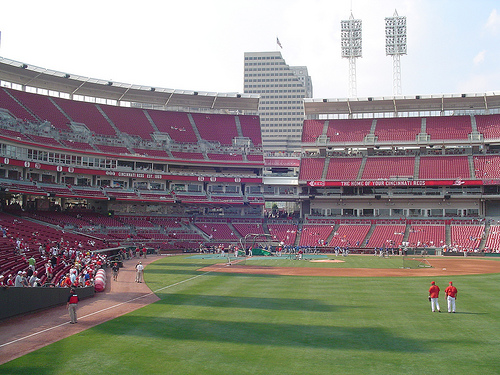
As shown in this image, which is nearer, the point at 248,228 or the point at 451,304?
the point at 451,304

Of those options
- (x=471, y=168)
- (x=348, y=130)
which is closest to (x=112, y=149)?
(x=348, y=130)

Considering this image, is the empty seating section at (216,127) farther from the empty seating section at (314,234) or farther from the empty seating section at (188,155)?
the empty seating section at (314,234)

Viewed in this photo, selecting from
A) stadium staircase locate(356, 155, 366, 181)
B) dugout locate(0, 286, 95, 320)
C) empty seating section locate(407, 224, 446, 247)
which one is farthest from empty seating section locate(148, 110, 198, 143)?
dugout locate(0, 286, 95, 320)

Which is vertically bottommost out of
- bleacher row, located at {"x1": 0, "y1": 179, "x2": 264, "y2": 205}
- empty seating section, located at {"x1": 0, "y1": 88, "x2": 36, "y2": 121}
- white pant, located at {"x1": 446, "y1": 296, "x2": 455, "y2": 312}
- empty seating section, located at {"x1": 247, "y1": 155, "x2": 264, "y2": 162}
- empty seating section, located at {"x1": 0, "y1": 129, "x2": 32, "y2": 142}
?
white pant, located at {"x1": 446, "y1": 296, "x2": 455, "y2": 312}

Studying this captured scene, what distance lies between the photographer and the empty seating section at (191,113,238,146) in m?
85.6

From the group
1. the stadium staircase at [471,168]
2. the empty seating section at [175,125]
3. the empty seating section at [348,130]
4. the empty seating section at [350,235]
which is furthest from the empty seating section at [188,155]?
the stadium staircase at [471,168]

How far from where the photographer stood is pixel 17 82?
69125 mm

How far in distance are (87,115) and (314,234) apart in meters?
43.6

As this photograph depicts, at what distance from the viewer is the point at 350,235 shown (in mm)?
71875

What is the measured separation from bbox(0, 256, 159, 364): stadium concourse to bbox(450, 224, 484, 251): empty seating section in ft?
165

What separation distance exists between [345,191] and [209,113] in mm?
31572

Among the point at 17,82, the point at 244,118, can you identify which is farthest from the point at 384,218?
the point at 17,82

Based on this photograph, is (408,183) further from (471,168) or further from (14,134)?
(14,134)

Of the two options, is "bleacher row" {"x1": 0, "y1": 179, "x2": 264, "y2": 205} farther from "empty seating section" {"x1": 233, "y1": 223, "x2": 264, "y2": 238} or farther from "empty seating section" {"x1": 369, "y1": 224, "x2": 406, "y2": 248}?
"empty seating section" {"x1": 369, "y1": 224, "x2": 406, "y2": 248}
